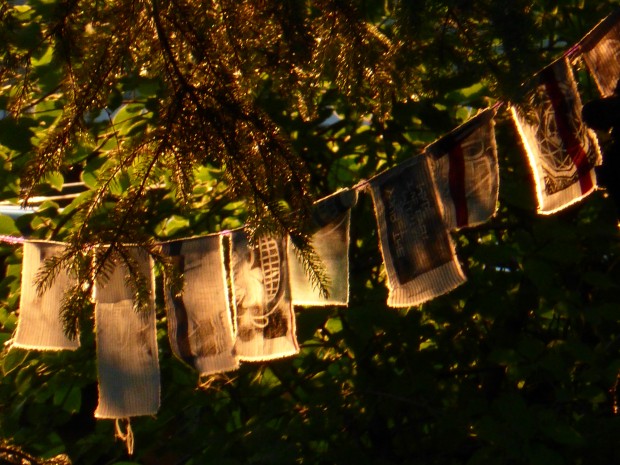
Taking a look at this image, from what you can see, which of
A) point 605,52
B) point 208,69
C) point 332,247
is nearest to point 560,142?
point 605,52

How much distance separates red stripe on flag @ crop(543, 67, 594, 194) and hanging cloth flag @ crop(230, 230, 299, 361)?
102cm

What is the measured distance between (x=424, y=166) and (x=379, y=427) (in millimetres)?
1342

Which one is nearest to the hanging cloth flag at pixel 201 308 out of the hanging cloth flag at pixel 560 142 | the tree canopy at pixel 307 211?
the tree canopy at pixel 307 211

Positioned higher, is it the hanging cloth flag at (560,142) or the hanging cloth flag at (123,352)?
the hanging cloth flag at (560,142)

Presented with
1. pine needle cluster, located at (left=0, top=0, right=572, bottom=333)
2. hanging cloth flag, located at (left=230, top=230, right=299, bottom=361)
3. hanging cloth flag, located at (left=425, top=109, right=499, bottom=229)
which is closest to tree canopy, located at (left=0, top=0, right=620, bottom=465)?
pine needle cluster, located at (left=0, top=0, right=572, bottom=333)

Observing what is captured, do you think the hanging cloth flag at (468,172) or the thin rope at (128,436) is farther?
the thin rope at (128,436)

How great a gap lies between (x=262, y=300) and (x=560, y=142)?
46.4 inches

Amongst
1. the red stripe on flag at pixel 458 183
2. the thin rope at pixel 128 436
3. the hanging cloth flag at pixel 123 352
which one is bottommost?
the thin rope at pixel 128 436

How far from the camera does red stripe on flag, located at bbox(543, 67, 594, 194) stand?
8.46 ft

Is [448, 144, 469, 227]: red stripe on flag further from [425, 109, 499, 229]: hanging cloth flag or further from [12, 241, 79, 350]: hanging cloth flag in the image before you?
[12, 241, 79, 350]: hanging cloth flag

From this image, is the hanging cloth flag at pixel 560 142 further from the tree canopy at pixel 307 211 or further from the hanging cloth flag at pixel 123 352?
the hanging cloth flag at pixel 123 352

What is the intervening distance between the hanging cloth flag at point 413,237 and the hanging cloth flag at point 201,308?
631 mm

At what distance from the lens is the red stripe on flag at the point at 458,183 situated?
2.88 m

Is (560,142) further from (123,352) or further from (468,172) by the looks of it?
(123,352)
